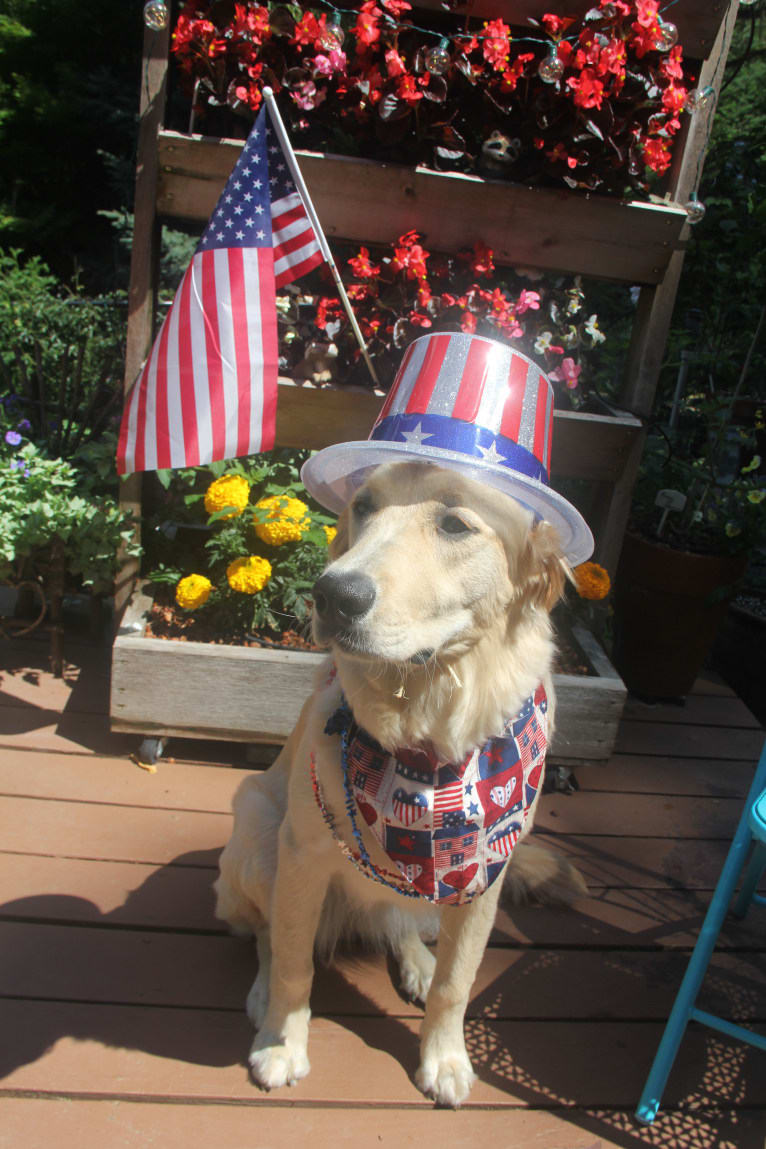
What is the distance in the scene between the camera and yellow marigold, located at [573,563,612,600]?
2.67 metres

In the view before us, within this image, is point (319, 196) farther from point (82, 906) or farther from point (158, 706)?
point (82, 906)

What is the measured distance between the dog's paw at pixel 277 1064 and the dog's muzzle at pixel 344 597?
38.1 inches

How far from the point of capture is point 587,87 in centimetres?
221

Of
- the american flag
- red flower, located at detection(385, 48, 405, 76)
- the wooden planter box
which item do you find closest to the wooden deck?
the wooden planter box

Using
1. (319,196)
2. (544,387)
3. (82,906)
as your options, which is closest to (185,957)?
(82,906)

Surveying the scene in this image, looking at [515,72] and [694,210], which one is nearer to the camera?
[515,72]

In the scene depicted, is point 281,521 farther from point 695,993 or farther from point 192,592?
point 695,993

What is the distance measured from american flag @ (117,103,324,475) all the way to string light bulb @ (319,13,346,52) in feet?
1.62

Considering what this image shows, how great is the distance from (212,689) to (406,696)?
123cm

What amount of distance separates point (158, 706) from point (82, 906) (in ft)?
2.13

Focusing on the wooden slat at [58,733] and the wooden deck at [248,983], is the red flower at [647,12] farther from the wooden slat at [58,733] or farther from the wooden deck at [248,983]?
the wooden slat at [58,733]

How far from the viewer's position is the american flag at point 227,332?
1952mm

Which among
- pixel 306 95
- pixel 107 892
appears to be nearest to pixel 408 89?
pixel 306 95

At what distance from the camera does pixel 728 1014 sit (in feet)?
6.00
